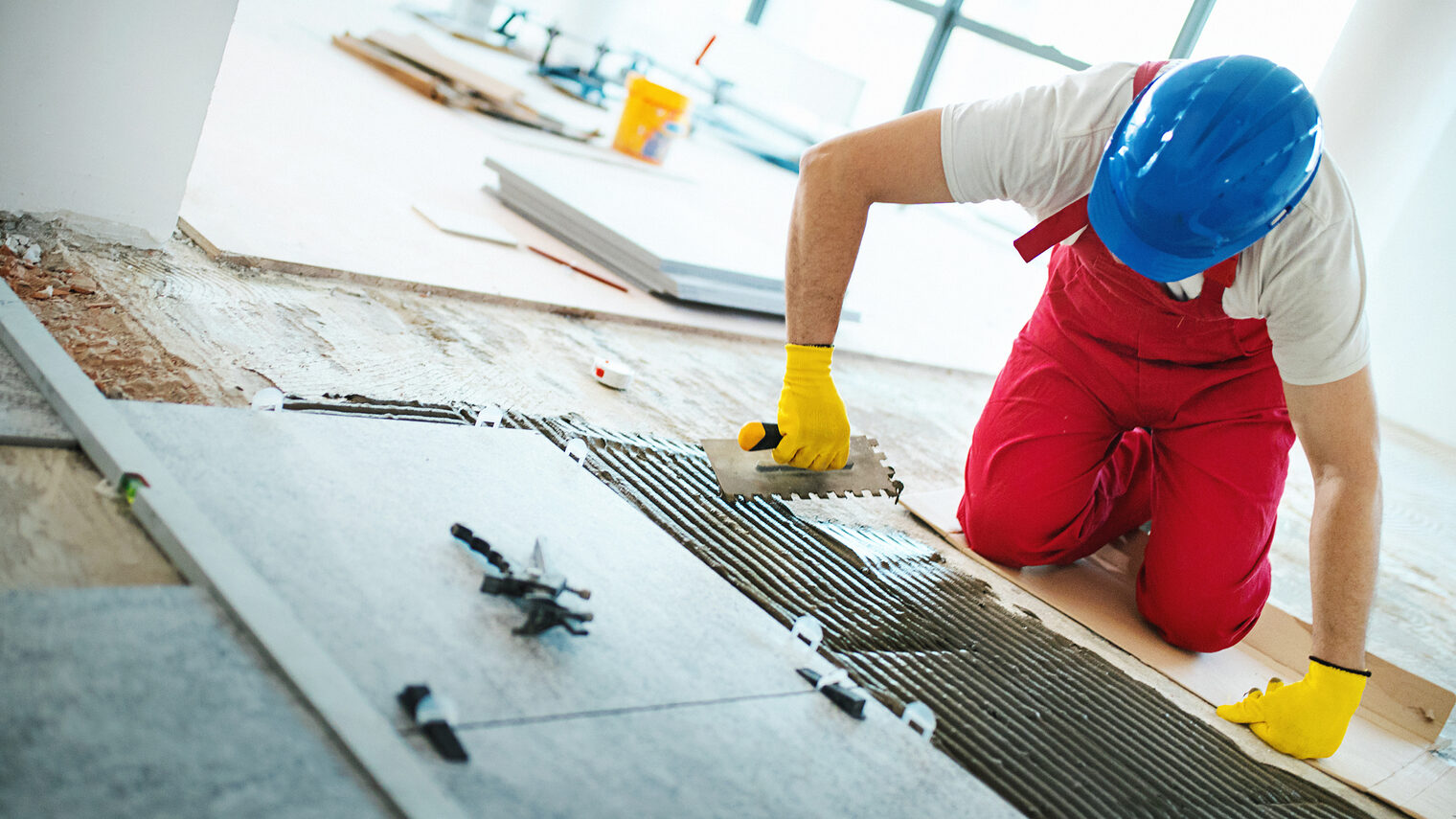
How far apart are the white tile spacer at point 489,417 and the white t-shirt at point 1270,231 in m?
1.05

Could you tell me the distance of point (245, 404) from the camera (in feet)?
6.25

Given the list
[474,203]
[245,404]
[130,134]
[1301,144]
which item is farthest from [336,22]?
[1301,144]

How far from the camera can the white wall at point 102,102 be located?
2.10 metres

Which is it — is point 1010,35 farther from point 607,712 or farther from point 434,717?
point 434,717

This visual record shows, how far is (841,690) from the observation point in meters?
1.58

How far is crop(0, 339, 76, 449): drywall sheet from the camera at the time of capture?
58.8 inches

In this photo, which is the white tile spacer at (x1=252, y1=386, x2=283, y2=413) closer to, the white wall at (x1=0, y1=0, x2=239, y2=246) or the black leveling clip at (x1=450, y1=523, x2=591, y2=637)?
the black leveling clip at (x1=450, y1=523, x2=591, y2=637)

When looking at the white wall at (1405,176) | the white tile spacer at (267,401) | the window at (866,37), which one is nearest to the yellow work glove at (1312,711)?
the white tile spacer at (267,401)

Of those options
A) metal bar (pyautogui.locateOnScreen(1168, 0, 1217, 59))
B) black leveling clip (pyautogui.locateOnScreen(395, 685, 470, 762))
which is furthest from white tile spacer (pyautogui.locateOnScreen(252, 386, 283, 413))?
metal bar (pyautogui.locateOnScreen(1168, 0, 1217, 59))

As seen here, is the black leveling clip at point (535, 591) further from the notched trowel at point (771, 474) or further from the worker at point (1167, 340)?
the worker at point (1167, 340)

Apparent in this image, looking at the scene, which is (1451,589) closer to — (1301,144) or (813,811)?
(1301,144)

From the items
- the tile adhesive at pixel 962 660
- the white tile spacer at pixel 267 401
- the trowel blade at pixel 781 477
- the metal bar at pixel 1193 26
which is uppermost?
the metal bar at pixel 1193 26

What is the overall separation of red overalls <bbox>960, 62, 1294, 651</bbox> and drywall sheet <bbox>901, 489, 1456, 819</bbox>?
0.06m

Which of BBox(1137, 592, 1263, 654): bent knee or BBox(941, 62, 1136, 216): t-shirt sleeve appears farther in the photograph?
BBox(1137, 592, 1263, 654): bent knee
